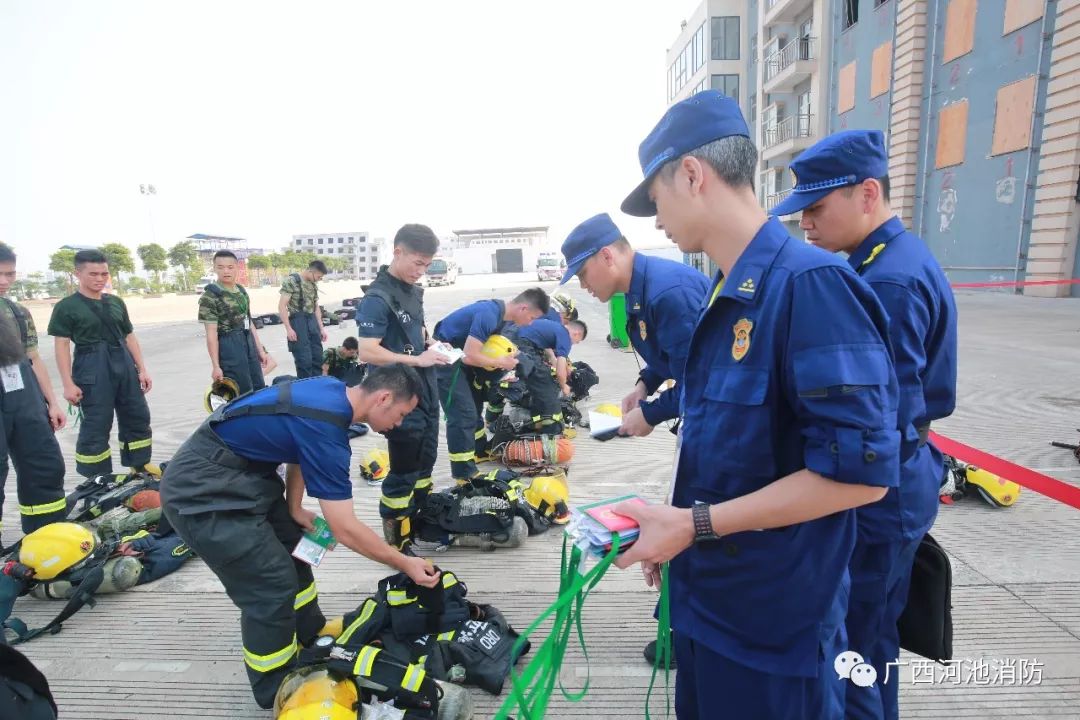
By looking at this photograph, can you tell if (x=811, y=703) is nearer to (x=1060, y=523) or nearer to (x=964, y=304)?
(x=1060, y=523)

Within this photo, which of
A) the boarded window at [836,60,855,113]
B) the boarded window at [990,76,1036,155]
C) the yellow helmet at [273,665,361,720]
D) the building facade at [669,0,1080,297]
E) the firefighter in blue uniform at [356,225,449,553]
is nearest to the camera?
the yellow helmet at [273,665,361,720]

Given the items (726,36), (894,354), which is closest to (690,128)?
(894,354)

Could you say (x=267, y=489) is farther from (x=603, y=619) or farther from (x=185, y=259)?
(x=185, y=259)

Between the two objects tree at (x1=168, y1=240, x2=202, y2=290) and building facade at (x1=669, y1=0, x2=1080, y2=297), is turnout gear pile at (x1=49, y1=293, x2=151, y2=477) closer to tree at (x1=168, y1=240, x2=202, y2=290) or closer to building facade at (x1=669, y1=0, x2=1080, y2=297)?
building facade at (x1=669, y1=0, x2=1080, y2=297)

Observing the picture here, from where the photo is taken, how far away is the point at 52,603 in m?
3.37

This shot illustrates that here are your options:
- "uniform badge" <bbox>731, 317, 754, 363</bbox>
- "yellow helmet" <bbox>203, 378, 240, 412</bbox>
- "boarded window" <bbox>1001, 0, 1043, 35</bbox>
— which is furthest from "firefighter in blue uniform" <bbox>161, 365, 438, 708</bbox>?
"boarded window" <bbox>1001, 0, 1043, 35</bbox>

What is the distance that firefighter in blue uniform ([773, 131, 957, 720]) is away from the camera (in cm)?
167

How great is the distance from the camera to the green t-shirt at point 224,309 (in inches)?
236

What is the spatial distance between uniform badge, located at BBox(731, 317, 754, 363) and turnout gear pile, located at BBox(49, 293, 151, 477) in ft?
17.3

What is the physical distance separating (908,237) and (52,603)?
4708 millimetres

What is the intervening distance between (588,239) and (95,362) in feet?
14.4

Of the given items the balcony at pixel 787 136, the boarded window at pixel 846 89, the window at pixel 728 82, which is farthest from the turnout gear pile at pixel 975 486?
the window at pixel 728 82

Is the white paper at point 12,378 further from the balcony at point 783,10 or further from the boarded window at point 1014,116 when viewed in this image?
the balcony at point 783,10

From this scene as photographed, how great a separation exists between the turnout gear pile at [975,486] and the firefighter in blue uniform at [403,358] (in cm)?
370
